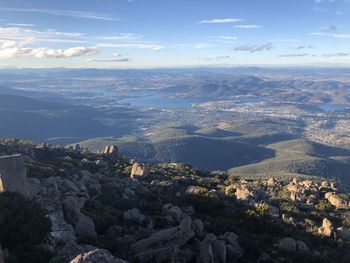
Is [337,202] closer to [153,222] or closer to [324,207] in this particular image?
[324,207]

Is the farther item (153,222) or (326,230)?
(326,230)

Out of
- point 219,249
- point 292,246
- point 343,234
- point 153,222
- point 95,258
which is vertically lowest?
point 343,234

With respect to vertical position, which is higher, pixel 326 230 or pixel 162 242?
pixel 162 242

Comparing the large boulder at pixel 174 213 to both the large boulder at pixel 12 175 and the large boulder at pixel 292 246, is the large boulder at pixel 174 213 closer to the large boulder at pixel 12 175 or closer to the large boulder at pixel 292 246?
the large boulder at pixel 292 246

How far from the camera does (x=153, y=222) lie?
2659cm

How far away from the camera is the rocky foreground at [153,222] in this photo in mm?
19750

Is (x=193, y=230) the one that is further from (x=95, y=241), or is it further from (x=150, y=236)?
(x=95, y=241)

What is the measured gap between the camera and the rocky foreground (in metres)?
19.8

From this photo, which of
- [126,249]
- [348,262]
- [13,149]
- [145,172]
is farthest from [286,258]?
[13,149]

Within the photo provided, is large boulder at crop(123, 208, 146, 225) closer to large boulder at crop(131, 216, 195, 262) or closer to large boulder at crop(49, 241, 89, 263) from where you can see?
large boulder at crop(131, 216, 195, 262)

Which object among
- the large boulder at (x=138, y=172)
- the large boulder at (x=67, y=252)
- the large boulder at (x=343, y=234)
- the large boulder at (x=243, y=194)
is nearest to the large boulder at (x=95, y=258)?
the large boulder at (x=67, y=252)

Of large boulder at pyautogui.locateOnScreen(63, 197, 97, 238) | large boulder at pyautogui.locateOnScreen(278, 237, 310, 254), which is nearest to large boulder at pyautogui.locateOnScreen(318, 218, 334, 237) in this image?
large boulder at pyautogui.locateOnScreen(278, 237, 310, 254)

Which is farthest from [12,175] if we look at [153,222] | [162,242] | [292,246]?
[292,246]

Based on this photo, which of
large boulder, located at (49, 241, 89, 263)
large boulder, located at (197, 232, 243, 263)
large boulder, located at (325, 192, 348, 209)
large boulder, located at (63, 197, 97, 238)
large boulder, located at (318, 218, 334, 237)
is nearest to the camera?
large boulder, located at (49, 241, 89, 263)
